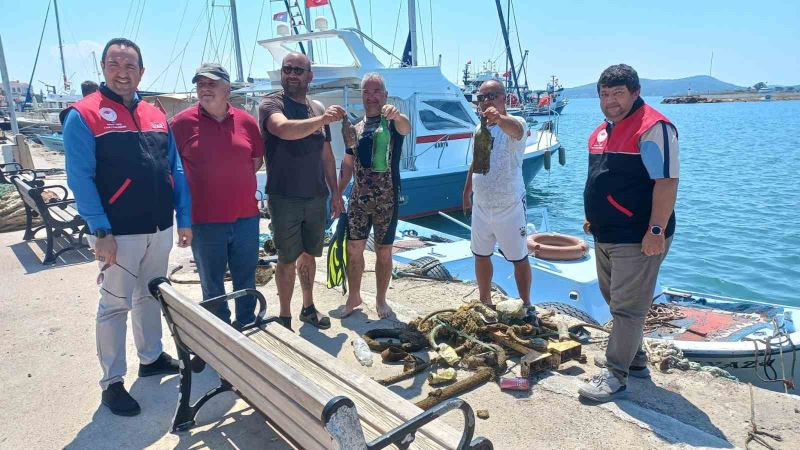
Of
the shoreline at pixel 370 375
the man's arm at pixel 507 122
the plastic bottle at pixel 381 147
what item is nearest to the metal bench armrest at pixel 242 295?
the shoreline at pixel 370 375

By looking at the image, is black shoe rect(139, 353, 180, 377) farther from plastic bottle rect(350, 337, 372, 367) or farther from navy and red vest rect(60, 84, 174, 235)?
plastic bottle rect(350, 337, 372, 367)

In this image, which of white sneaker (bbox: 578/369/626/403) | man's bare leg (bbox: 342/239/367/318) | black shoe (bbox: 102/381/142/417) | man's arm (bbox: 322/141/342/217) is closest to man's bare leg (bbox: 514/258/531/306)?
white sneaker (bbox: 578/369/626/403)

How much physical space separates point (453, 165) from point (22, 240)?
9012 millimetres

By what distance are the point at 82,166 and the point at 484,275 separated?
3.04 meters

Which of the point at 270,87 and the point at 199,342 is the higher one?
the point at 270,87

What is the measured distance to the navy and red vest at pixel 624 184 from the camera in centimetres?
290

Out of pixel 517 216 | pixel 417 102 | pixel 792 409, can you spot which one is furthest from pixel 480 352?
pixel 417 102

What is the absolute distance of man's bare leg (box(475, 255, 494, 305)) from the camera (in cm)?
437

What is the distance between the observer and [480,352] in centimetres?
356

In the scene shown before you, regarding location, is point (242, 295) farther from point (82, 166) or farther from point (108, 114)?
point (108, 114)

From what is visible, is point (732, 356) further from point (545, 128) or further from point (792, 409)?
point (545, 128)

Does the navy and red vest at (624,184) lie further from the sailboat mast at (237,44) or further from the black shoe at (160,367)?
the sailboat mast at (237,44)

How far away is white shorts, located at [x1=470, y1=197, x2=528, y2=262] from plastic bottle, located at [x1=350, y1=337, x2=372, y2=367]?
130 cm

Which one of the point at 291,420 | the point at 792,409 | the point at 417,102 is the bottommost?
the point at 792,409
